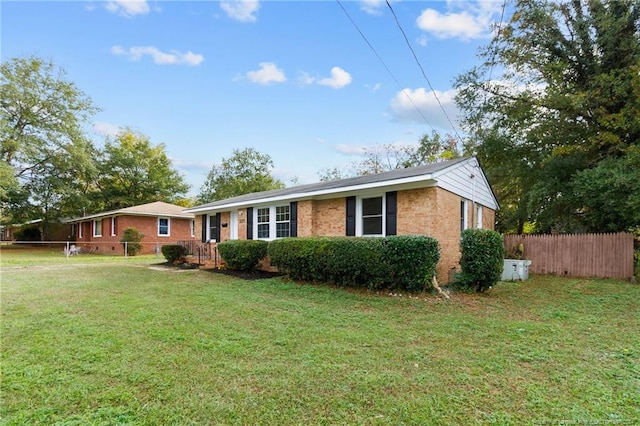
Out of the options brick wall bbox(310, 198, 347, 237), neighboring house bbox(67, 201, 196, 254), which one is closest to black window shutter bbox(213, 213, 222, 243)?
brick wall bbox(310, 198, 347, 237)

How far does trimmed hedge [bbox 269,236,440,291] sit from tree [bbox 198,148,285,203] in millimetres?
24873

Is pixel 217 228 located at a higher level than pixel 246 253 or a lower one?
higher

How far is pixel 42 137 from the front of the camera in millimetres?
26578

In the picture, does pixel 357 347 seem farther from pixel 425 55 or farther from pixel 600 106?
pixel 600 106

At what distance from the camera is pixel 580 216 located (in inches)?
551

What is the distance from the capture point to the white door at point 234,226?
48.7 feet

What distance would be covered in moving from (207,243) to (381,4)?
41.6 ft

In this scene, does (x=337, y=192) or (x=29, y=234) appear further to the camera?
(x=29, y=234)

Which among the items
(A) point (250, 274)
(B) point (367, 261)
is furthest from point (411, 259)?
(A) point (250, 274)

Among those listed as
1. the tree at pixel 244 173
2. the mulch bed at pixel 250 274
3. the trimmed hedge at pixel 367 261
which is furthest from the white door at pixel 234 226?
the tree at pixel 244 173

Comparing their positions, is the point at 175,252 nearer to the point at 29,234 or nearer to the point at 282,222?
the point at 282,222

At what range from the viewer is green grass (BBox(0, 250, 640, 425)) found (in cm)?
274

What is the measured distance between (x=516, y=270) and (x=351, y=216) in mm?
5758

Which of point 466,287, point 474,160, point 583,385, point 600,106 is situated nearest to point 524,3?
point 600,106
